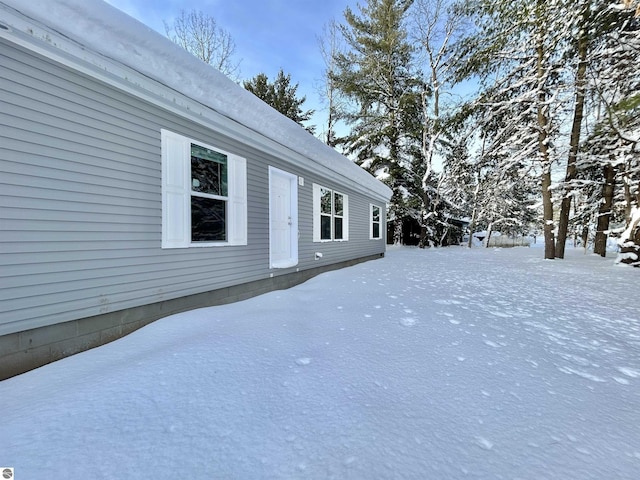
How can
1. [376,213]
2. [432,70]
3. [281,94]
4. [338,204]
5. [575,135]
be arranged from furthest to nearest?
[281,94] → [432,70] → [376,213] → [575,135] → [338,204]

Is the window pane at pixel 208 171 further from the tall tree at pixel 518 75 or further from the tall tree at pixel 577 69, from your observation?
the tall tree at pixel 518 75

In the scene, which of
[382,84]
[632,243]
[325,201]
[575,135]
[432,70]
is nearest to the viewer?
[325,201]

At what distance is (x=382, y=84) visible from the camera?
50.6 ft

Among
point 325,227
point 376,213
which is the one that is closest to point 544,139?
point 376,213

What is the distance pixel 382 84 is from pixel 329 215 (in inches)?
464

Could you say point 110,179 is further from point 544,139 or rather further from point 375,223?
point 544,139

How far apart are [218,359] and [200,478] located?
3.37ft

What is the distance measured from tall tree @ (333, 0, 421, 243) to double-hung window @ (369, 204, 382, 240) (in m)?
5.00

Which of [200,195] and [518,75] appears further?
[518,75]

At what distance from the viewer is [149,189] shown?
3039 mm

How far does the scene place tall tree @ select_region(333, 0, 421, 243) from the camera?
14.9 meters

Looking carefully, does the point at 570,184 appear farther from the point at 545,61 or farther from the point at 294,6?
the point at 294,6

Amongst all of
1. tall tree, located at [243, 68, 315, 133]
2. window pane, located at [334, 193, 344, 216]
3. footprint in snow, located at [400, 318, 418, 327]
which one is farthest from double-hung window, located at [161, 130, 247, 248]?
tall tree, located at [243, 68, 315, 133]

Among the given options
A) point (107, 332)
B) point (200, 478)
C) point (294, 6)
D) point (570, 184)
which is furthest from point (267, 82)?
point (200, 478)
